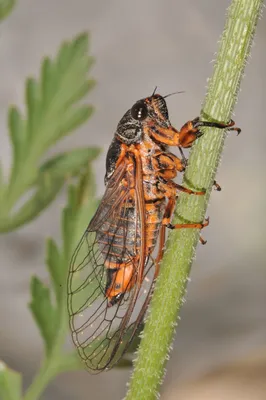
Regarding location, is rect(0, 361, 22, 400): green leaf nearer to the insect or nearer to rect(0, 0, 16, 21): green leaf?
the insect

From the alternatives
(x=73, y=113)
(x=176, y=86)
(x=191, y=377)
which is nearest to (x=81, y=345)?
(x=73, y=113)

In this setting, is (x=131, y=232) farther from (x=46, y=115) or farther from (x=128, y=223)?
(x=46, y=115)

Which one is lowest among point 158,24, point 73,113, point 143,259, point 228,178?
point 143,259

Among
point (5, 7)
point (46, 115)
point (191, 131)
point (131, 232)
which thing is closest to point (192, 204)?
point (191, 131)

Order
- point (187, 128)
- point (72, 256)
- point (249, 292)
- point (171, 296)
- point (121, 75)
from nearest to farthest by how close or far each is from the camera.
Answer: point (171, 296)
point (187, 128)
point (72, 256)
point (249, 292)
point (121, 75)

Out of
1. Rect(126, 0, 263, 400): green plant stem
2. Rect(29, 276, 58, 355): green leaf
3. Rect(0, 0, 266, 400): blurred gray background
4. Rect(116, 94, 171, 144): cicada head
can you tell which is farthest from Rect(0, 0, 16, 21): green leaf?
Rect(0, 0, 266, 400): blurred gray background

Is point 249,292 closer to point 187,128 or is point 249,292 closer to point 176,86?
point 176,86

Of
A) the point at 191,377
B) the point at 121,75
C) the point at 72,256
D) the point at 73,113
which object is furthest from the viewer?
the point at 121,75

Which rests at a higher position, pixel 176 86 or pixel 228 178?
pixel 176 86
